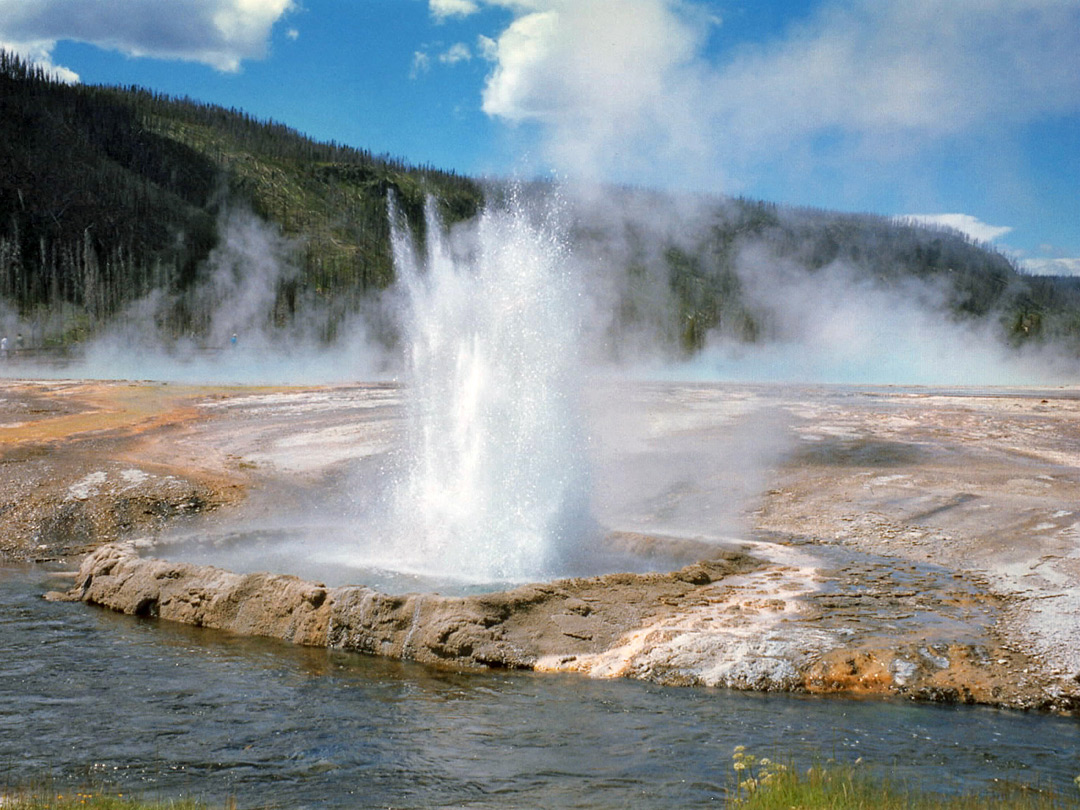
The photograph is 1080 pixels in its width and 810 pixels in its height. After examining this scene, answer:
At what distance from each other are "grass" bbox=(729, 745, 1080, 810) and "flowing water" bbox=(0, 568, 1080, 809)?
7.1 inches

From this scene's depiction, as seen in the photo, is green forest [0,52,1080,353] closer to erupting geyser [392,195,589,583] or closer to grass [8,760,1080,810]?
erupting geyser [392,195,589,583]

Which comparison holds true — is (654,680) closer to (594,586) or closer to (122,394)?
(594,586)

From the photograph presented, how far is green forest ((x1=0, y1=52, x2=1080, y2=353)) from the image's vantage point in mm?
61156

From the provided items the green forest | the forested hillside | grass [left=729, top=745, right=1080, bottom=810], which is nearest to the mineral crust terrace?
grass [left=729, top=745, right=1080, bottom=810]

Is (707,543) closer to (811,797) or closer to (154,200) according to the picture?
(811,797)

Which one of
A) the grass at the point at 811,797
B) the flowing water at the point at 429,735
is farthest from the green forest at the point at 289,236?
the grass at the point at 811,797

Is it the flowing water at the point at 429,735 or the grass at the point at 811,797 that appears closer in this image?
the grass at the point at 811,797

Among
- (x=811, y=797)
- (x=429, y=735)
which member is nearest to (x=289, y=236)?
(x=429, y=735)

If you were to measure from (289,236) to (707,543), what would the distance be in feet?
246

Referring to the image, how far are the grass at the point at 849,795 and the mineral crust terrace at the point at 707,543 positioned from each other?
1491 mm

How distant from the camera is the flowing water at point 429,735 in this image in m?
4.58

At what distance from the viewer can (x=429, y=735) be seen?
5.30 meters

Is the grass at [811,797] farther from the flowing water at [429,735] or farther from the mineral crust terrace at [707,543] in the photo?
the mineral crust terrace at [707,543]

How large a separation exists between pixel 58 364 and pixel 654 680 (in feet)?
120
